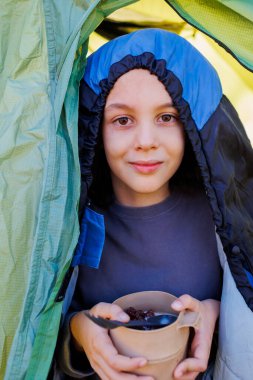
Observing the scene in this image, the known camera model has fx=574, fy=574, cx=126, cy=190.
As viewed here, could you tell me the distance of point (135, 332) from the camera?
1.00 metres

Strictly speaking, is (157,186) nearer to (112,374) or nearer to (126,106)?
(126,106)

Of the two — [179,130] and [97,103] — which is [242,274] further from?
[97,103]

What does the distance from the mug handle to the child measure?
0.34 ft

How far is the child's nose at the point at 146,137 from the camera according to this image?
4.00 feet

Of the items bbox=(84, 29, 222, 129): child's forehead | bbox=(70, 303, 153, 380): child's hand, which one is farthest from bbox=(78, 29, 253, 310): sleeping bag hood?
bbox=(70, 303, 153, 380): child's hand

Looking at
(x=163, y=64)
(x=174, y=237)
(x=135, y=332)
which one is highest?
(x=163, y=64)

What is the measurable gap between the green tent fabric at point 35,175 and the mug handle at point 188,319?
26cm

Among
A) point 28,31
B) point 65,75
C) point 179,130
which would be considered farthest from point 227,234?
point 28,31

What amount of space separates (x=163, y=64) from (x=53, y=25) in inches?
9.8

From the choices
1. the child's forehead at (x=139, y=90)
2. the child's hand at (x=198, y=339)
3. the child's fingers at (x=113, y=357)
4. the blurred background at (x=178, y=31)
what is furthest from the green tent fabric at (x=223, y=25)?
the child's fingers at (x=113, y=357)

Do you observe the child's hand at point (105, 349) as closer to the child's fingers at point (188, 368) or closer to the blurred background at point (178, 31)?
the child's fingers at point (188, 368)

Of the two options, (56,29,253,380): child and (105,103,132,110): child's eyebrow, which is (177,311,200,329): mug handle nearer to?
(56,29,253,380): child

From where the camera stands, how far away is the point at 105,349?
3.55 feet

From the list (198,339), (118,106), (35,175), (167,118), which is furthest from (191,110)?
(198,339)
